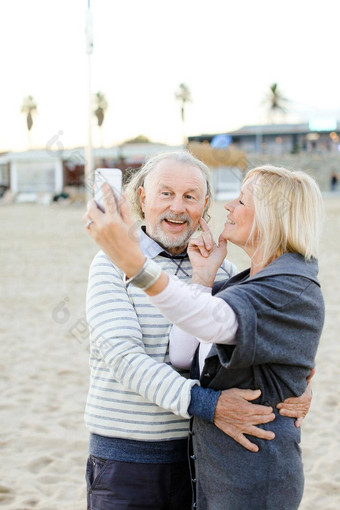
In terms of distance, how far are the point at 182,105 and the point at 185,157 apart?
79.7 meters

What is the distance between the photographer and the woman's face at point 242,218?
6.05ft

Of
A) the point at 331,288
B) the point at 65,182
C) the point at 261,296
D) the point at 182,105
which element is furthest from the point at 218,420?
the point at 182,105

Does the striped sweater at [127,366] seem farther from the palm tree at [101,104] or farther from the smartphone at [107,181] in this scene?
the palm tree at [101,104]

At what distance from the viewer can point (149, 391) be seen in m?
A: 1.83

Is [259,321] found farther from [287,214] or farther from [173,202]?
[173,202]

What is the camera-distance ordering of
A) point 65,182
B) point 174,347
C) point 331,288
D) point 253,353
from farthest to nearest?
point 65,182
point 331,288
point 174,347
point 253,353

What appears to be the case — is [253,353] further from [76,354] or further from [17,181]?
[17,181]

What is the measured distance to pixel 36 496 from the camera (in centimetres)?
352

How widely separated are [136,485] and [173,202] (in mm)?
973

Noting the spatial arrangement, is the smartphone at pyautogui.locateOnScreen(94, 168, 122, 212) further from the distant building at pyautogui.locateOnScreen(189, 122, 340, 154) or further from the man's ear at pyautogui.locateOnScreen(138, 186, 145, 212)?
the distant building at pyautogui.locateOnScreen(189, 122, 340, 154)

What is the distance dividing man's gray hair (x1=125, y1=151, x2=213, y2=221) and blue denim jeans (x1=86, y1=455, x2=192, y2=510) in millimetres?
954

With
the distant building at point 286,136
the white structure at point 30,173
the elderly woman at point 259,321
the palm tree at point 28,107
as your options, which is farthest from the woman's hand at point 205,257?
the palm tree at point 28,107

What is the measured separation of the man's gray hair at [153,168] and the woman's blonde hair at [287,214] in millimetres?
440

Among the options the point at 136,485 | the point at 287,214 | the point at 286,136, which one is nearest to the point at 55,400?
the point at 136,485
